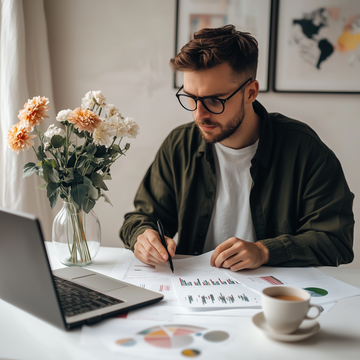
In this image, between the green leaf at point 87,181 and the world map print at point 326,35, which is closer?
the green leaf at point 87,181

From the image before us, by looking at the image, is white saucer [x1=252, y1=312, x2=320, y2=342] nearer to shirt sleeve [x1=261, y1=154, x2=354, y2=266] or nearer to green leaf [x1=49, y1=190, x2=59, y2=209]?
shirt sleeve [x1=261, y1=154, x2=354, y2=266]

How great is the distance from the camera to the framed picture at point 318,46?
1973 millimetres

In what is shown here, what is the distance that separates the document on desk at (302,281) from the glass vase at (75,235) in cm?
40

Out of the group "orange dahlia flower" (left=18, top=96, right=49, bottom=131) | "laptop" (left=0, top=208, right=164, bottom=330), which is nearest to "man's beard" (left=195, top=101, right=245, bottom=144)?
"orange dahlia flower" (left=18, top=96, right=49, bottom=131)

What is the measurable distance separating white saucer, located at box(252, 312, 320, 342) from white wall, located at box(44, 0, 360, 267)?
1612 millimetres

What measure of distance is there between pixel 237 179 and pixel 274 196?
154 mm

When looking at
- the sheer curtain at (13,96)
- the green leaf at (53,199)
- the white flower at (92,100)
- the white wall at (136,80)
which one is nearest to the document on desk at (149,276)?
the green leaf at (53,199)

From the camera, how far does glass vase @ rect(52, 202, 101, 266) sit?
3.26 ft

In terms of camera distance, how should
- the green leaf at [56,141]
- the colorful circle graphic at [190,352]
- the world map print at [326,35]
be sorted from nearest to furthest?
the colorful circle graphic at [190,352] → the green leaf at [56,141] → the world map print at [326,35]

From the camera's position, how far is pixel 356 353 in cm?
60

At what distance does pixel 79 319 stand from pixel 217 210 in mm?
823

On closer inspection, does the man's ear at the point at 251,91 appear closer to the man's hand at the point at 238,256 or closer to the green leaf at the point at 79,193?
the man's hand at the point at 238,256

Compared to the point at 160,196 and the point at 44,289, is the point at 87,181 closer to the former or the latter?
the point at 44,289

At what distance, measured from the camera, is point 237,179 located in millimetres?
1400
